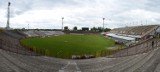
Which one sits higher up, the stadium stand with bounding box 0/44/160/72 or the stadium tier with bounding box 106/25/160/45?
the stadium tier with bounding box 106/25/160/45

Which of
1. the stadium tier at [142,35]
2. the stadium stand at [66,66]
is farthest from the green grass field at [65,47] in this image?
the stadium stand at [66,66]

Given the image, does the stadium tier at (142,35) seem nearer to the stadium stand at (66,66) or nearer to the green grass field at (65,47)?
the green grass field at (65,47)

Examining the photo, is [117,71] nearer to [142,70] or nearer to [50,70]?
[142,70]

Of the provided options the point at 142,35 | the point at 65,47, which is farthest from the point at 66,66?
the point at 142,35

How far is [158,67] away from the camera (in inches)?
1705

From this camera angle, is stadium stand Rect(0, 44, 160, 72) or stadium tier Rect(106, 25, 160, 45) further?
stadium tier Rect(106, 25, 160, 45)

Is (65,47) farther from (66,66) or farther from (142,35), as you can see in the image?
(66,66)

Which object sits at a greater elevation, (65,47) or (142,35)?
(142,35)

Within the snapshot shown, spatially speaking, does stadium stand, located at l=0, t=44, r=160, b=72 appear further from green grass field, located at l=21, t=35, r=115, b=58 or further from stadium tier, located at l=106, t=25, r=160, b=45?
stadium tier, located at l=106, t=25, r=160, b=45

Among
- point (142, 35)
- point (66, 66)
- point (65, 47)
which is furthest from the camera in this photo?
point (142, 35)

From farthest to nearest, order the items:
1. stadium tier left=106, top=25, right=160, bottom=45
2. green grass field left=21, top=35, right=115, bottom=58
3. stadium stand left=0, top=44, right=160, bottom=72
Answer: stadium tier left=106, top=25, right=160, bottom=45 → green grass field left=21, top=35, right=115, bottom=58 → stadium stand left=0, top=44, right=160, bottom=72

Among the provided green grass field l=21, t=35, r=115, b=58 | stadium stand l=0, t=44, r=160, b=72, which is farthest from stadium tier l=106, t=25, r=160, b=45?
stadium stand l=0, t=44, r=160, b=72

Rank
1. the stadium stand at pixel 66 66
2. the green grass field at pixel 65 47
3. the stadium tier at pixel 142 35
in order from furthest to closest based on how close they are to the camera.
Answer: the stadium tier at pixel 142 35, the green grass field at pixel 65 47, the stadium stand at pixel 66 66

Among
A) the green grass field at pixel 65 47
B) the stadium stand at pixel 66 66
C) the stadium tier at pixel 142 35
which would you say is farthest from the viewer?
the stadium tier at pixel 142 35
